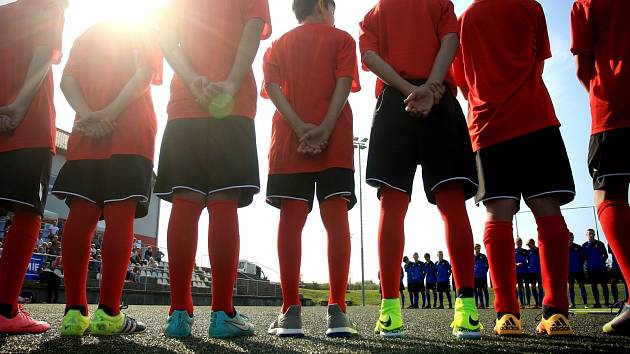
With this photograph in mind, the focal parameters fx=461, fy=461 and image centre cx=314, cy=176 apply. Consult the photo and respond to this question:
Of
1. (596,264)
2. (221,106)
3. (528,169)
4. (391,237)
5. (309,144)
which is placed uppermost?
(221,106)

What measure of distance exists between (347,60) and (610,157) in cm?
157

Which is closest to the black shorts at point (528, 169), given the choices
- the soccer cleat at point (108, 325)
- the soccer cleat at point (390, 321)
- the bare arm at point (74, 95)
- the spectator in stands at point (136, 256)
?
the soccer cleat at point (390, 321)

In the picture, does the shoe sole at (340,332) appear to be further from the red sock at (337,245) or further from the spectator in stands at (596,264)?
the spectator in stands at (596,264)

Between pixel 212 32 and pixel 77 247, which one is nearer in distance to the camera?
pixel 77 247

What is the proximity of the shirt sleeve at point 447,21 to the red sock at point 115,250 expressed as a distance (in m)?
2.09

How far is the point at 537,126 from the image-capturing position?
2535 mm

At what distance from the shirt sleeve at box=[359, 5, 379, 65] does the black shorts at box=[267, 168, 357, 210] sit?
0.73 m

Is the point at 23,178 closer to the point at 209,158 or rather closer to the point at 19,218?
the point at 19,218

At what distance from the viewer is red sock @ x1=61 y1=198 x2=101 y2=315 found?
2.56 meters

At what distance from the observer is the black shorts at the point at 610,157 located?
2430 mm

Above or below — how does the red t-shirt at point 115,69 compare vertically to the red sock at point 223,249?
above

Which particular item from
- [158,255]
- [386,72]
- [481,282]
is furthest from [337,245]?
[158,255]

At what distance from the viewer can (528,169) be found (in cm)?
254

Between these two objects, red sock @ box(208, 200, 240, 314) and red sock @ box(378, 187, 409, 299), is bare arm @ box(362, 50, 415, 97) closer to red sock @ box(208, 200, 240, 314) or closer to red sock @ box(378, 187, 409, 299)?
red sock @ box(378, 187, 409, 299)
